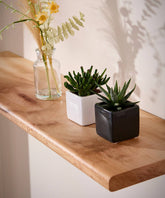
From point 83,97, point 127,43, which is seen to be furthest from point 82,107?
point 127,43

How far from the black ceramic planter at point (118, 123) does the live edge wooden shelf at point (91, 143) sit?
2 centimetres

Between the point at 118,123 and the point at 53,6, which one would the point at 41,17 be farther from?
the point at 118,123

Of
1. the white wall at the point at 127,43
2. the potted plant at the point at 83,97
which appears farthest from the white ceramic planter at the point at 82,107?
the white wall at the point at 127,43

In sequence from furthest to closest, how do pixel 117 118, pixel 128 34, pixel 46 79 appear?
pixel 46 79, pixel 128 34, pixel 117 118

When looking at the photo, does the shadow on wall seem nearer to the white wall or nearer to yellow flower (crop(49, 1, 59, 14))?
the white wall

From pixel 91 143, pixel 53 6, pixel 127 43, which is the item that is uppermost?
pixel 53 6

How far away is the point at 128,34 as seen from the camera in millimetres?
1092

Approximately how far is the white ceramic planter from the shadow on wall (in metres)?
0.16

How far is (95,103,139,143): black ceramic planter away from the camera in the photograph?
2.89 feet

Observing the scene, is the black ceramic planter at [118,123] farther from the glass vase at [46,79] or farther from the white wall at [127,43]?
the glass vase at [46,79]

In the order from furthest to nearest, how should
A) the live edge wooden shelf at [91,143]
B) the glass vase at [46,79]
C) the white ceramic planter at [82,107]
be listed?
1. the glass vase at [46,79]
2. the white ceramic planter at [82,107]
3. the live edge wooden shelf at [91,143]

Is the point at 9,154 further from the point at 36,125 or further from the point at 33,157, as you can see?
the point at 36,125

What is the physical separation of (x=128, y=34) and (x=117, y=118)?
0.31m

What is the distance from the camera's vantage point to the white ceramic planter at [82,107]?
99 centimetres
